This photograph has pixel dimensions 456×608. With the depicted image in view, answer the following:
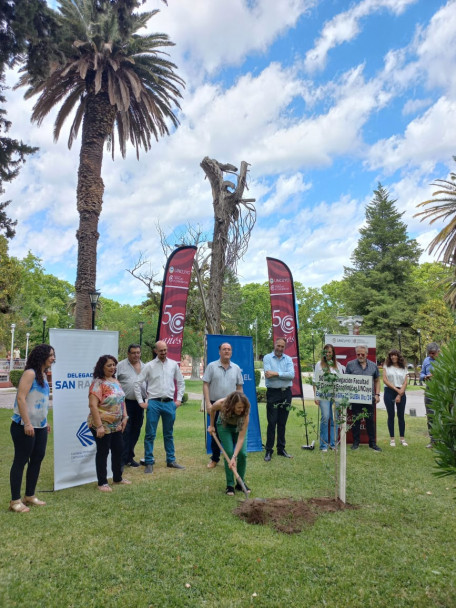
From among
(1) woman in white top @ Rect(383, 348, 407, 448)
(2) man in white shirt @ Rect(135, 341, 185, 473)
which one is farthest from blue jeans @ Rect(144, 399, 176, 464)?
(1) woman in white top @ Rect(383, 348, 407, 448)

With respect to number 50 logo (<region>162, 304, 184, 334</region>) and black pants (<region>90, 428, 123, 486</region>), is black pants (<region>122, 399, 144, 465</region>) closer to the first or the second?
black pants (<region>90, 428, 123, 486</region>)

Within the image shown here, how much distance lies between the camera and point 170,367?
6.38 metres

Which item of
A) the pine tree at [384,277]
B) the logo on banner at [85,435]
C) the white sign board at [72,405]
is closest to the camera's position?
the white sign board at [72,405]

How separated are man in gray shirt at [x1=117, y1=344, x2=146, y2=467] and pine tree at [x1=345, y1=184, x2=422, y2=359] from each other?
36047 mm

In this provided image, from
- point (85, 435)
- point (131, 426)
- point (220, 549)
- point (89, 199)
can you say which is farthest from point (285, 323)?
point (89, 199)

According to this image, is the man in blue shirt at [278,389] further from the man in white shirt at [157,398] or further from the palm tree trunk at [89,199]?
the palm tree trunk at [89,199]

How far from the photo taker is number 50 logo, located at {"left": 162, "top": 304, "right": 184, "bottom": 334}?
950 centimetres

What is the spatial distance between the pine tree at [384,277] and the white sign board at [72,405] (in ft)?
121

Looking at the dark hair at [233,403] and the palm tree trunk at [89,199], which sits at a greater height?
the palm tree trunk at [89,199]

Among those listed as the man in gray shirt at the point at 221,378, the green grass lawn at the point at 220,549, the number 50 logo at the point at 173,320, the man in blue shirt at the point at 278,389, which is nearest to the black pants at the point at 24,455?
the green grass lawn at the point at 220,549

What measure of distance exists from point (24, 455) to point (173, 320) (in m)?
5.36

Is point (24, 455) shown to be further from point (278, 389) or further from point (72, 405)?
point (278, 389)

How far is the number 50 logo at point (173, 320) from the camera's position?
950 cm

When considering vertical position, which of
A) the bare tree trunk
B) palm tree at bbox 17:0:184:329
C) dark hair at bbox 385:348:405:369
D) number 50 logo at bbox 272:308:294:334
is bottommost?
dark hair at bbox 385:348:405:369
